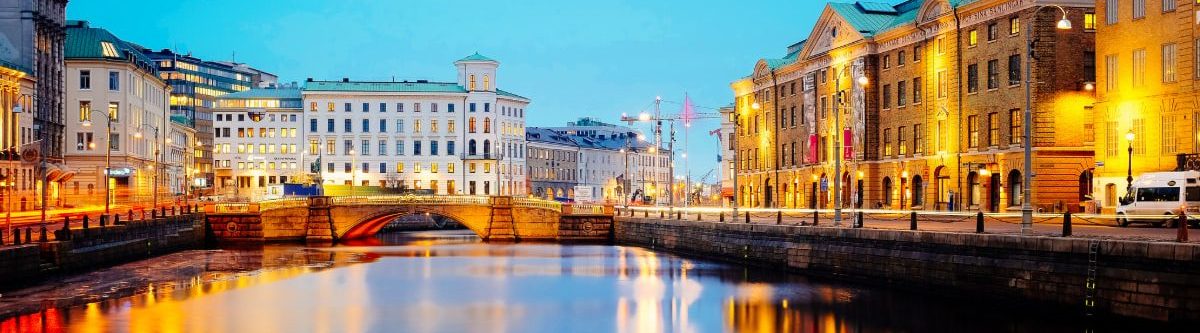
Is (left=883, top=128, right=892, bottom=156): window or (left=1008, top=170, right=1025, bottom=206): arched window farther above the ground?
(left=883, top=128, right=892, bottom=156): window

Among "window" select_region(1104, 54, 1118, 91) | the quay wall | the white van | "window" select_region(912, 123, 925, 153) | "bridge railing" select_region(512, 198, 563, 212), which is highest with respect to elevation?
"window" select_region(1104, 54, 1118, 91)

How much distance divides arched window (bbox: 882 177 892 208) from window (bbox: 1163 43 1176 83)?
1419 inches

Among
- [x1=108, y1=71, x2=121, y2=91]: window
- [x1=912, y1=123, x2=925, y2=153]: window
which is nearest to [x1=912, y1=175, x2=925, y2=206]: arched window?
[x1=912, y1=123, x2=925, y2=153]: window

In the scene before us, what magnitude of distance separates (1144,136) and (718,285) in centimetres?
1909

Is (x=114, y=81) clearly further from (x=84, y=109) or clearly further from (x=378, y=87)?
(x=378, y=87)

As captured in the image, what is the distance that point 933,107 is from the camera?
80.4 metres

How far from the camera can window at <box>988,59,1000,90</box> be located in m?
72.1

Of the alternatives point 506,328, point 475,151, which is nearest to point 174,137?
point 475,151

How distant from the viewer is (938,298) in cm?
4403

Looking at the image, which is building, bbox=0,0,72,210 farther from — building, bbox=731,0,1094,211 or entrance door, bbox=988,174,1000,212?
entrance door, bbox=988,174,1000,212

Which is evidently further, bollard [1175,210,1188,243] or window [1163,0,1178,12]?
window [1163,0,1178,12]

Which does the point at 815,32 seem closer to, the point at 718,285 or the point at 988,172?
the point at 988,172

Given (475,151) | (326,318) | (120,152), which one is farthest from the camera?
(475,151)

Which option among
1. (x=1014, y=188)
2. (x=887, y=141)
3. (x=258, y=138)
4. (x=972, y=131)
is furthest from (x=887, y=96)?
(x=258, y=138)
